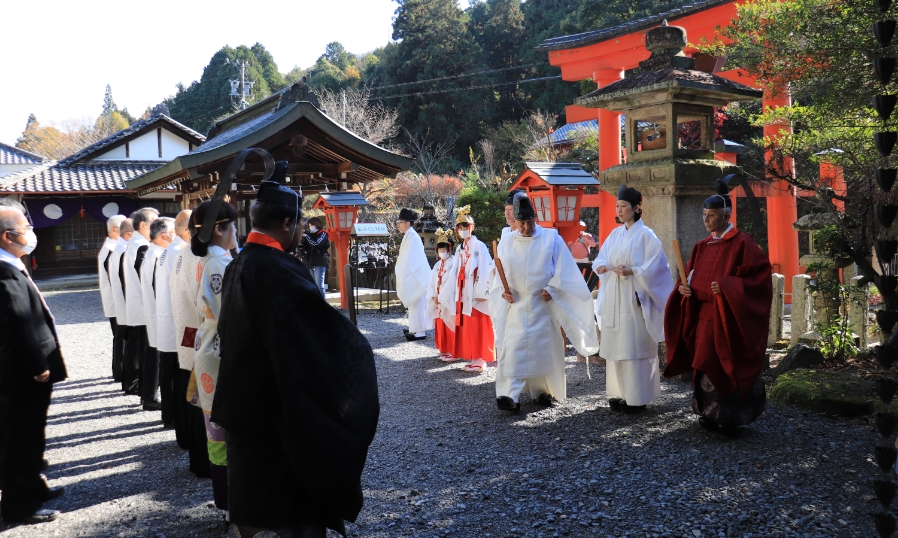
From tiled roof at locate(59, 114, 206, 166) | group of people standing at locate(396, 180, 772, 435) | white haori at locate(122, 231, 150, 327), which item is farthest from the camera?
tiled roof at locate(59, 114, 206, 166)

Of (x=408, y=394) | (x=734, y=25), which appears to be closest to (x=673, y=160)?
(x=734, y=25)

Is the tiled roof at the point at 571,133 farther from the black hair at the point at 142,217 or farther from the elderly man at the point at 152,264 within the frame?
the elderly man at the point at 152,264

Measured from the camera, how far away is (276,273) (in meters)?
2.41

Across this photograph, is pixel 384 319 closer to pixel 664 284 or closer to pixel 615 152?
pixel 615 152

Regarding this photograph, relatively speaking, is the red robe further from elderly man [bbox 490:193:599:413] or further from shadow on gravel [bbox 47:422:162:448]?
shadow on gravel [bbox 47:422:162:448]

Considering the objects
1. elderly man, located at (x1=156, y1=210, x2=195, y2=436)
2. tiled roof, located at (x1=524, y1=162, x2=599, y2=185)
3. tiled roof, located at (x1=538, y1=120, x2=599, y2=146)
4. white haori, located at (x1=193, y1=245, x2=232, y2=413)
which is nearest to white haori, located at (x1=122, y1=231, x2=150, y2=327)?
elderly man, located at (x1=156, y1=210, x2=195, y2=436)

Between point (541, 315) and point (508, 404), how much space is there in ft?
2.76

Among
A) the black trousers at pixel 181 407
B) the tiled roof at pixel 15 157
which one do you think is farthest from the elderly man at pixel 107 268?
the tiled roof at pixel 15 157

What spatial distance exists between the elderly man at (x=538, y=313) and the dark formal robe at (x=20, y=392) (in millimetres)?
3540

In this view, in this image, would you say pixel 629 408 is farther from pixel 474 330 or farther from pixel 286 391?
pixel 286 391

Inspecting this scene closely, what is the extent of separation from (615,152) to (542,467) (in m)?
10.6

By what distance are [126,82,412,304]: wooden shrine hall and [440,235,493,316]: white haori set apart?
1862 millimetres

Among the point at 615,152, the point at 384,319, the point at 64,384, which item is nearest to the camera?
the point at 64,384

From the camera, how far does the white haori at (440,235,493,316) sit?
8203 mm
